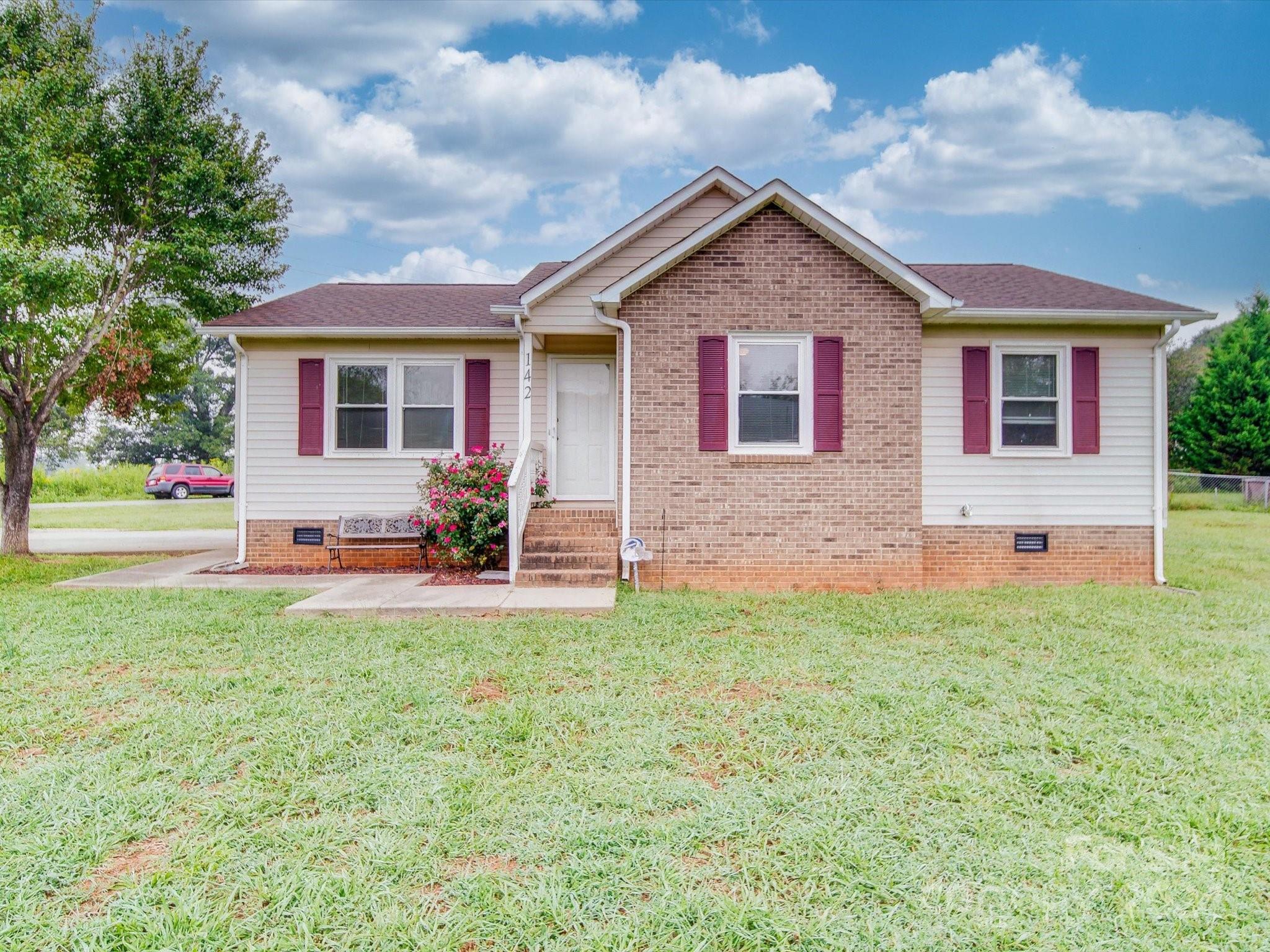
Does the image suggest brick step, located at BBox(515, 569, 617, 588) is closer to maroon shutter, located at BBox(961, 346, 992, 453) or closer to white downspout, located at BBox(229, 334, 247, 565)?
white downspout, located at BBox(229, 334, 247, 565)

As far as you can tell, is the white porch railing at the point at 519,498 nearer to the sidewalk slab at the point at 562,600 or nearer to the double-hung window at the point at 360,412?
the sidewalk slab at the point at 562,600

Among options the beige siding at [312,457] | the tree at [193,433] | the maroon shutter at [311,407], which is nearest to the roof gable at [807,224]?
the beige siding at [312,457]

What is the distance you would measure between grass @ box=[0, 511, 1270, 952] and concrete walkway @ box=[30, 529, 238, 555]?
7.92 meters

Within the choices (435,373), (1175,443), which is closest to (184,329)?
(435,373)

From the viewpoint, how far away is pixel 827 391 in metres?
8.40

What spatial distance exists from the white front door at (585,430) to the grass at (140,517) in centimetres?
1211

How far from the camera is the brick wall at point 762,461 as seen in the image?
838cm

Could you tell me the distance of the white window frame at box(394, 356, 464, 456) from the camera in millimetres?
9898

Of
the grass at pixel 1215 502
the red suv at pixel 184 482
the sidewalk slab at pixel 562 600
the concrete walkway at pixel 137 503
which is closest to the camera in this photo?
the sidewalk slab at pixel 562 600

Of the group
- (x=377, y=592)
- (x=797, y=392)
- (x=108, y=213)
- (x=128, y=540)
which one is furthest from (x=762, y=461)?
(x=128, y=540)

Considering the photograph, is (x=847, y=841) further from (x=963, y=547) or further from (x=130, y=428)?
(x=130, y=428)

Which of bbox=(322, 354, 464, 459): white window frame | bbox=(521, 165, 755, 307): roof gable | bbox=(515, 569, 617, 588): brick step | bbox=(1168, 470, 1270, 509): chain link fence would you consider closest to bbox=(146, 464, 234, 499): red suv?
bbox=(322, 354, 464, 459): white window frame

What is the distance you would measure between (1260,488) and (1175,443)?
18.1 ft

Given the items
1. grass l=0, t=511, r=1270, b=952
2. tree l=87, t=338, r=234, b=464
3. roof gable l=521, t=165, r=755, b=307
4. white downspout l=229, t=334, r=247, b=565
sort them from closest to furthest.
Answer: grass l=0, t=511, r=1270, b=952 < roof gable l=521, t=165, r=755, b=307 < white downspout l=229, t=334, r=247, b=565 < tree l=87, t=338, r=234, b=464
